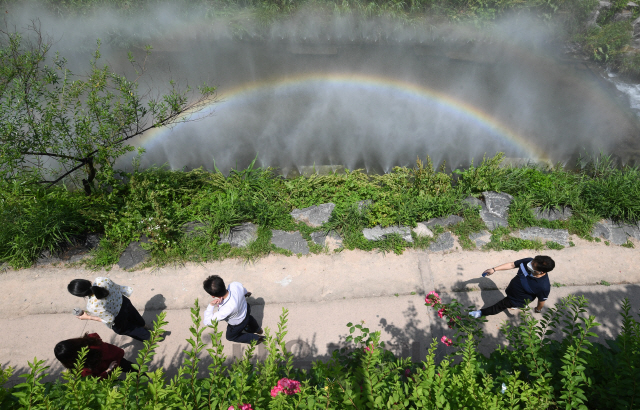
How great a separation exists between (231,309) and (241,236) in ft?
6.77

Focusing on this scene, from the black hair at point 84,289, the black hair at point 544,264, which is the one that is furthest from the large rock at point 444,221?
the black hair at point 84,289

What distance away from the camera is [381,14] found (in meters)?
15.0

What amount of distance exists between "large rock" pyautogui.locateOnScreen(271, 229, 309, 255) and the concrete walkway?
193mm

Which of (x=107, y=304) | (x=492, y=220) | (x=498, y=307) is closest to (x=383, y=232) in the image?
(x=492, y=220)

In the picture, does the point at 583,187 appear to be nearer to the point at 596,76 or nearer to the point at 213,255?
the point at 213,255

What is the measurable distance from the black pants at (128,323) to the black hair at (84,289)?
348mm

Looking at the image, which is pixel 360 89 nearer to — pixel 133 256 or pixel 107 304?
pixel 133 256

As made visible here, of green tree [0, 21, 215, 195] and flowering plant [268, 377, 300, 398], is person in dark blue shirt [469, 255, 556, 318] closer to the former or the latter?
flowering plant [268, 377, 300, 398]

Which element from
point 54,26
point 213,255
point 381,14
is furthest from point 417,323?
point 54,26

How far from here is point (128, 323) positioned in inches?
166

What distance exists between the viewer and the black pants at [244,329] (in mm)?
4055

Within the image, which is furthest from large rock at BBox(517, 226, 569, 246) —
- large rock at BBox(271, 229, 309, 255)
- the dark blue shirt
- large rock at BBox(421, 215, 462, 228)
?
large rock at BBox(271, 229, 309, 255)

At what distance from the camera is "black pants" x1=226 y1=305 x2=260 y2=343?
405cm

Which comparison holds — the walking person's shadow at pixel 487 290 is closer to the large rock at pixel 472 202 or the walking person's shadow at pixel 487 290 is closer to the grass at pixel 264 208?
the grass at pixel 264 208
